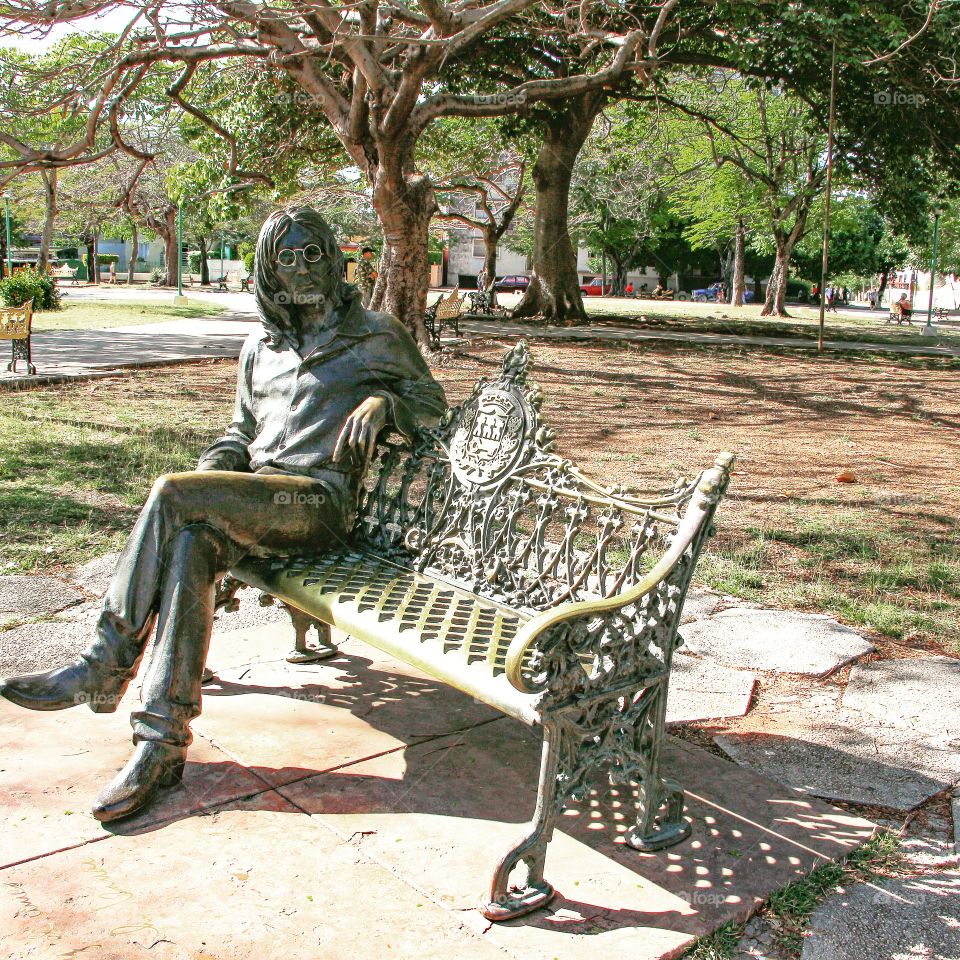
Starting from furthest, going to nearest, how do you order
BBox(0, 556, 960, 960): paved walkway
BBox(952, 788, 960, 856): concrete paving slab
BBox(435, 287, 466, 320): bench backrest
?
BBox(435, 287, 466, 320): bench backrest → BBox(952, 788, 960, 856): concrete paving slab → BBox(0, 556, 960, 960): paved walkway

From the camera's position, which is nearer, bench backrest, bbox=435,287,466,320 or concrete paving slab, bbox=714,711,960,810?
concrete paving slab, bbox=714,711,960,810

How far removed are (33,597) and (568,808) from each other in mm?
3091

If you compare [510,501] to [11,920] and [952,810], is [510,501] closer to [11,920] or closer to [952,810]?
[952,810]

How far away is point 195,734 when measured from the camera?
3461 mm

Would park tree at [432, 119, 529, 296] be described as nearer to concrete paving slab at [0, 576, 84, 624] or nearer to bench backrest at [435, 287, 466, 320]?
bench backrest at [435, 287, 466, 320]

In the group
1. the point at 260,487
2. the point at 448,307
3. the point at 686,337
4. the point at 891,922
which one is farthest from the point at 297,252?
the point at 686,337

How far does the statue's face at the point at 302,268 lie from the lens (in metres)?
3.77

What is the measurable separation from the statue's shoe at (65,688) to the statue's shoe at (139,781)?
0.68 ft

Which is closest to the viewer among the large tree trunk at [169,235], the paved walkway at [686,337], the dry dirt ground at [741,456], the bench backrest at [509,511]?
the bench backrest at [509,511]

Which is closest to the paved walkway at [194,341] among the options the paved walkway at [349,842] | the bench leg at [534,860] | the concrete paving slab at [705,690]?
the paved walkway at [349,842]

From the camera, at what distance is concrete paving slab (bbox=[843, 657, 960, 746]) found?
380 centimetres

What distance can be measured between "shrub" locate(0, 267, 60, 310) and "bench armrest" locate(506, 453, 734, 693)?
2273cm

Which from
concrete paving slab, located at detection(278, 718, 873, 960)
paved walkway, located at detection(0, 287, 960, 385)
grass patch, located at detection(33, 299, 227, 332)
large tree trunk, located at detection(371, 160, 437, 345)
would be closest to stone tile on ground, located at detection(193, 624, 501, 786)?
concrete paving slab, located at detection(278, 718, 873, 960)

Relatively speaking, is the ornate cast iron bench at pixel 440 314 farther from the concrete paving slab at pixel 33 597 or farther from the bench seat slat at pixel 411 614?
the bench seat slat at pixel 411 614
